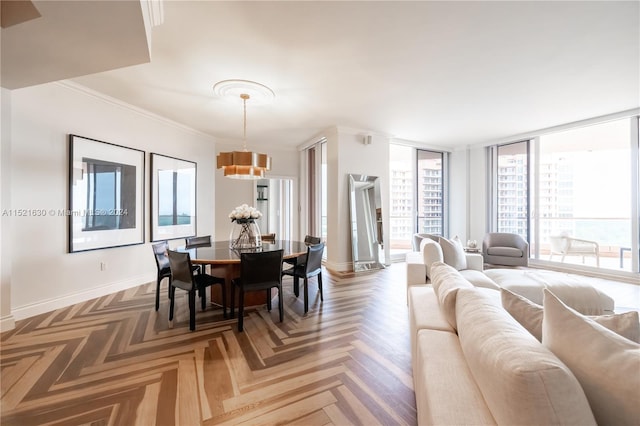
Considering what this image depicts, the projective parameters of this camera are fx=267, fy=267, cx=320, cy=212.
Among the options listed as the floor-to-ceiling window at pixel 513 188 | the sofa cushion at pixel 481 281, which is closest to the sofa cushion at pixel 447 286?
the sofa cushion at pixel 481 281

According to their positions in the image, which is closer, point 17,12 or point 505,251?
point 17,12

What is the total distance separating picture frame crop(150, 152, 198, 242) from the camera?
170 inches

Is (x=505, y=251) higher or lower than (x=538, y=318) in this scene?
lower

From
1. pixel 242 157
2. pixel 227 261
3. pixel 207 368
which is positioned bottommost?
pixel 207 368

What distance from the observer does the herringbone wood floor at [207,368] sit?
1.55 meters

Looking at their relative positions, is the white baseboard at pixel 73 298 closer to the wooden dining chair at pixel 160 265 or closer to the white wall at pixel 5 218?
the white wall at pixel 5 218

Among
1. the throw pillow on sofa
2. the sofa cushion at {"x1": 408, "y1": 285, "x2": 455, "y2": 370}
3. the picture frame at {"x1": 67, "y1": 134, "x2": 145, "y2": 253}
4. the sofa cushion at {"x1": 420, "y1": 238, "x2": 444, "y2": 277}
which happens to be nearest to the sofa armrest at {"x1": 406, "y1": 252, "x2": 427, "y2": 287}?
the sofa cushion at {"x1": 420, "y1": 238, "x2": 444, "y2": 277}

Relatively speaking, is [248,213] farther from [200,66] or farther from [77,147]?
[77,147]

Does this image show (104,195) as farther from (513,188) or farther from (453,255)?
(513,188)

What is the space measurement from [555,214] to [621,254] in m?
1.13

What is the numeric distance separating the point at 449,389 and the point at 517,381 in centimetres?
28

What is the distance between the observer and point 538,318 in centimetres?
108

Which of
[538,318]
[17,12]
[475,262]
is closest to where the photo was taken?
[538,318]

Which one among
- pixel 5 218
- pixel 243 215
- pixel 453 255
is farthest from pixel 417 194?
pixel 5 218
